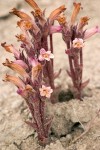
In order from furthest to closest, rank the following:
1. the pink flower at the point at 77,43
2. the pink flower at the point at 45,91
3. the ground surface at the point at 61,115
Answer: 1. the ground surface at the point at 61,115
2. the pink flower at the point at 77,43
3. the pink flower at the point at 45,91

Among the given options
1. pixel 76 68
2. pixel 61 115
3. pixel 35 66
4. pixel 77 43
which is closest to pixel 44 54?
pixel 35 66

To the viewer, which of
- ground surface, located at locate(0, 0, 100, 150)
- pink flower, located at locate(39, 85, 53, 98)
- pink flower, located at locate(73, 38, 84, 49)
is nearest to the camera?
pink flower, located at locate(39, 85, 53, 98)

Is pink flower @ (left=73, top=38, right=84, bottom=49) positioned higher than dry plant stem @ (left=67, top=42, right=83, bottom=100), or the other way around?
Result: pink flower @ (left=73, top=38, right=84, bottom=49)

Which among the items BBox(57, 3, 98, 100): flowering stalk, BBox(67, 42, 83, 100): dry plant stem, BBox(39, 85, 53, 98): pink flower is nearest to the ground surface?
BBox(67, 42, 83, 100): dry plant stem

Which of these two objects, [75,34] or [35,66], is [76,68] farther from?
[35,66]

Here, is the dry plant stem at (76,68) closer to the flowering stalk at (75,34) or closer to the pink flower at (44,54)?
the flowering stalk at (75,34)

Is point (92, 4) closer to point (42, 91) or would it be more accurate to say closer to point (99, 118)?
point (99, 118)

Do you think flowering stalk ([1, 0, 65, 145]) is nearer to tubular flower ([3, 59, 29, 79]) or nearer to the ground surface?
tubular flower ([3, 59, 29, 79])

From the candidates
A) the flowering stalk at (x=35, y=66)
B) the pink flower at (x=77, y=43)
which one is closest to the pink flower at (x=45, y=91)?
the flowering stalk at (x=35, y=66)

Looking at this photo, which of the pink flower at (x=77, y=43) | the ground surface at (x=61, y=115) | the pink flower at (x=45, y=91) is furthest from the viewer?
the ground surface at (x=61, y=115)
